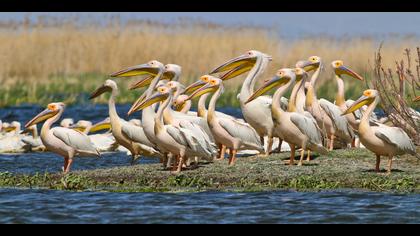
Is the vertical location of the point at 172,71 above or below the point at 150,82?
above

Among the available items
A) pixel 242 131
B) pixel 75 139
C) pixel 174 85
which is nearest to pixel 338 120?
pixel 242 131

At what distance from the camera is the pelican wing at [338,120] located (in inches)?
546

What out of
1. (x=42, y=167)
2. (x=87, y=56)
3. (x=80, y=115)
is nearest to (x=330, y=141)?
(x=42, y=167)

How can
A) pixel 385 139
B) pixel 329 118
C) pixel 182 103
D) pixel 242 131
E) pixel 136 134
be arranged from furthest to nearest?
pixel 182 103
pixel 329 118
pixel 136 134
pixel 242 131
pixel 385 139

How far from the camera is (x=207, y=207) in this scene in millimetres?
10273

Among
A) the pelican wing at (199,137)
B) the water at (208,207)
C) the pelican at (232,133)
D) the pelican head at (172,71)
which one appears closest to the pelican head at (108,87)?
the pelican head at (172,71)

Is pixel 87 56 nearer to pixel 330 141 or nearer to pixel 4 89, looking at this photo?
pixel 4 89

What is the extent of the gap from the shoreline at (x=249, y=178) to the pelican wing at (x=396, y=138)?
11.1 inches

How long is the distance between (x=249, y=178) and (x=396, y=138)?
1650 mm

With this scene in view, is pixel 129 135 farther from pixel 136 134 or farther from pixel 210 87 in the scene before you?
pixel 210 87

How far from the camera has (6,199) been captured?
433 inches

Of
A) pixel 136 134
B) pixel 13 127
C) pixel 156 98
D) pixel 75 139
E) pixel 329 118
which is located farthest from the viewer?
pixel 13 127

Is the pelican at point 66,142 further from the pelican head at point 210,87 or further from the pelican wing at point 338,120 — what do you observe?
the pelican wing at point 338,120

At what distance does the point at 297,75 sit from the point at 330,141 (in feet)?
3.64
